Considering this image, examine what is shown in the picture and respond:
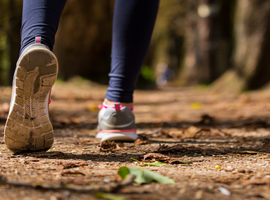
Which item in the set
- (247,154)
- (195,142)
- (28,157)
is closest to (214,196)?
(247,154)

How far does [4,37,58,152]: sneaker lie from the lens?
1.20 metres

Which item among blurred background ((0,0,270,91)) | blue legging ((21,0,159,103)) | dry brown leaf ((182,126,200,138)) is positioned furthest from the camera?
blurred background ((0,0,270,91))

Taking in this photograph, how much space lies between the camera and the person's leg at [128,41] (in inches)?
65.7

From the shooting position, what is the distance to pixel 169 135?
2.00 metres

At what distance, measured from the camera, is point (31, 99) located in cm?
124

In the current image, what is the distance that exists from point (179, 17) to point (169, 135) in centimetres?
2176

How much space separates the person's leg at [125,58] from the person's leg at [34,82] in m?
0.46

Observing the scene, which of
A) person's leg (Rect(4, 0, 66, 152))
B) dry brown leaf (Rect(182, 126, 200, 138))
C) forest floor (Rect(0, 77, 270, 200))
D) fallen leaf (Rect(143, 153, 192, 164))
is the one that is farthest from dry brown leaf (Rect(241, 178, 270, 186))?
dry brown leaf (Rect(182, 126, 200, 138))

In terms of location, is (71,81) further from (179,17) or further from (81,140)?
(179,17)

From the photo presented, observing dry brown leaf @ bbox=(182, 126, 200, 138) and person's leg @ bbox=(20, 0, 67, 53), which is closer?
person's leg @ bbox=(20, 0, 67, 53)

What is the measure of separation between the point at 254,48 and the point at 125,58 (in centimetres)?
417

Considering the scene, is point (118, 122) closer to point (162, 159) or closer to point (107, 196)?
point (162, 159)

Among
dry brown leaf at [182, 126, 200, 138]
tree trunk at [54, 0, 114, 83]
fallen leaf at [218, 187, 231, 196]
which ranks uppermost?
tree trunk at [54, 0, 114, 83]

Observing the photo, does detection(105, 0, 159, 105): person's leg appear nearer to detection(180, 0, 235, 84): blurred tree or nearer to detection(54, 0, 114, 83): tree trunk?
detection(54, 0, 114, 83): tree trunk
